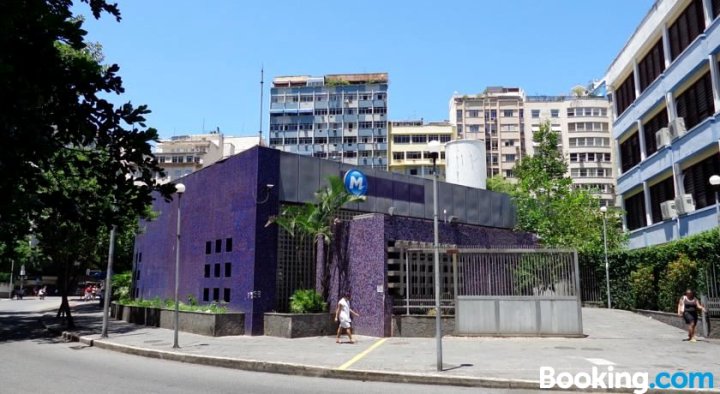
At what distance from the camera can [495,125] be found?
97062 millimetres

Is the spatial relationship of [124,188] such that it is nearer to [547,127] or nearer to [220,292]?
[220,292]

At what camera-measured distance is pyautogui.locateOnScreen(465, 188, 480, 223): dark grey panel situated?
28.3m

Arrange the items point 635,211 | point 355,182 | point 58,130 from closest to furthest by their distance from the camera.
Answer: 1. point 58,130
2. point 355,182
3. point 635,211

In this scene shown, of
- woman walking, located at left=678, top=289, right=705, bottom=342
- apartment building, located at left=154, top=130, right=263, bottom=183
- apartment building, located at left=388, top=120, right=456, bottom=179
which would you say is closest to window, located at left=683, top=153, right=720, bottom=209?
woman walking, located at left=678, top=289, right=705, bottom=342

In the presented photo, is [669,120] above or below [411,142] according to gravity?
below

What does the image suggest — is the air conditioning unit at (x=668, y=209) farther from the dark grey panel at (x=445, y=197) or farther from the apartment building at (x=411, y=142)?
the apartment building at (x=411, y=142)

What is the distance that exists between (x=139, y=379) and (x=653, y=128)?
27.6m

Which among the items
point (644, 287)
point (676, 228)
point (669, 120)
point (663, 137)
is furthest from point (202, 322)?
point (669, 120)

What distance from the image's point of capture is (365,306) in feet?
62.1

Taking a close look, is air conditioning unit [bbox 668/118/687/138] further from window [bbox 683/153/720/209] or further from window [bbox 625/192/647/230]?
window [bbox 625/192/647/230]

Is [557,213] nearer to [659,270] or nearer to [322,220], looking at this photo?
[659,270]

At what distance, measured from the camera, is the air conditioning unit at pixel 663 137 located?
84.8 feet

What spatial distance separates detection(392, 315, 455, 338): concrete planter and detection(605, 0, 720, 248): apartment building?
12.4 m

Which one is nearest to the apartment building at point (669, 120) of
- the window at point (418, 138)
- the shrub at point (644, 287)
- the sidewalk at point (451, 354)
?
the shrub at point (644, 287)
